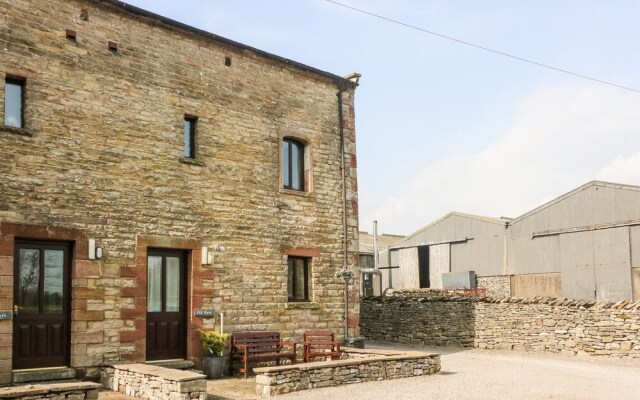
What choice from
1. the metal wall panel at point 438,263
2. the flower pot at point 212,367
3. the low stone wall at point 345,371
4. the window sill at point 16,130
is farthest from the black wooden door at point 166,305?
the metal wall panel at point 438,263

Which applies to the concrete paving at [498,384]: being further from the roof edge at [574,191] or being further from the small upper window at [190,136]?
the roof edge at [574,191]

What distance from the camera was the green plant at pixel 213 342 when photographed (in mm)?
12273

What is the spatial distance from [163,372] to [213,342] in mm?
2547

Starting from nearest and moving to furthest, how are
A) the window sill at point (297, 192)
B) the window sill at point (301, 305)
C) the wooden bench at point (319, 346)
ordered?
the wooden bench at point (319, 346) < the window sill at point (301, 305) < the window sill at point (297, 192)

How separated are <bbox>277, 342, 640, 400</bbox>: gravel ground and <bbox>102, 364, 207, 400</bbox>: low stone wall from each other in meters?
1.36

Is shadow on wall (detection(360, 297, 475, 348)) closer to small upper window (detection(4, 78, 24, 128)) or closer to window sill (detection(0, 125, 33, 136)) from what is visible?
window sill (detection(0, 125, 33, 136))

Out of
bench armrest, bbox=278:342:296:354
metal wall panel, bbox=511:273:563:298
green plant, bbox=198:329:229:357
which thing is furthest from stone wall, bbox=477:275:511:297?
green plant, bbox=198:329:229:357

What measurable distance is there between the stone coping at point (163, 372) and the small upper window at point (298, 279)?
171 inches

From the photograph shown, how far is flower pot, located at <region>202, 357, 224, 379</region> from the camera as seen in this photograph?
12.1 meters

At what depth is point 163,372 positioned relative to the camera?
974cm

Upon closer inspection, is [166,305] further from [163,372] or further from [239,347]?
[163,372]

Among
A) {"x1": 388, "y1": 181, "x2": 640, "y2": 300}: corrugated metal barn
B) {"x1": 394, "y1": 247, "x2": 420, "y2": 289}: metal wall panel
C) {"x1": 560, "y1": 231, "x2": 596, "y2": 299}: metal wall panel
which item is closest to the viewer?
{"x1": 388, "y1": 181, "x2": 640, "y2": 300}: corrugated metal barn

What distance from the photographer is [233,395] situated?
10.1 meters

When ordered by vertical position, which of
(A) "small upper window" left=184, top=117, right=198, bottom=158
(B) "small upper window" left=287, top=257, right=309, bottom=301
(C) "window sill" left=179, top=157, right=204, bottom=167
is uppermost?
(A) "small upper window" left=184, top=117, right=198, bottom=158
